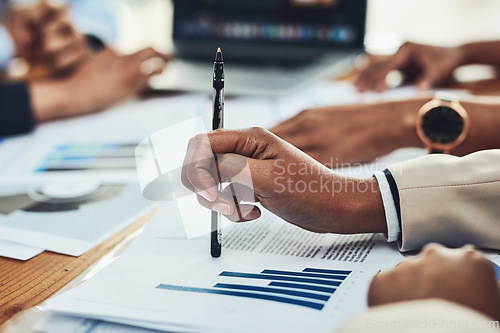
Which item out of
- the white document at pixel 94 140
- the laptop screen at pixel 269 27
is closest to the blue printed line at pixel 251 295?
the white document at pixel 94 140

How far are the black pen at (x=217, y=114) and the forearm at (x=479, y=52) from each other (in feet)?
2.98

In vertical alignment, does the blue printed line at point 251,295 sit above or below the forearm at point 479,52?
below

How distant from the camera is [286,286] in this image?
1.45 ft

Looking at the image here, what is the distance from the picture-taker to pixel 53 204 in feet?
2.09

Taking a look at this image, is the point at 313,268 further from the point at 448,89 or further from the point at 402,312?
the point at 448,89

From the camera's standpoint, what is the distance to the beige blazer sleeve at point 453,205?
50 cm

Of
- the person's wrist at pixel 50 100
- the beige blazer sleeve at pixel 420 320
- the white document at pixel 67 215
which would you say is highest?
the person's wrist at pixel 50 100

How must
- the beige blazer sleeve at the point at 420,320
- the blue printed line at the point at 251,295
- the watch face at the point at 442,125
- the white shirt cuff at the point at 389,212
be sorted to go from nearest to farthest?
the beige blazer sleeve at the point at 420,320
the blue printed line at the point at 251,295
the white shirt cuff at the point at 389,212
the watch face at the point at 442,125

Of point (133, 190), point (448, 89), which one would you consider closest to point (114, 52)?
point (133, 190)

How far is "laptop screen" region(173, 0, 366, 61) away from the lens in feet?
4.03

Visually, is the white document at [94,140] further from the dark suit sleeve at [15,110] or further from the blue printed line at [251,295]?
the blue printed line at [251,295]

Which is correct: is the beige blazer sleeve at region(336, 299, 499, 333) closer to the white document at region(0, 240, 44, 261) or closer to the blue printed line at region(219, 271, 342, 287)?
the blue printed line at region(219, 271, 342, 287)

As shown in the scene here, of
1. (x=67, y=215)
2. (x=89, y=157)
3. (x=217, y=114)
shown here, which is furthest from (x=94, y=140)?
(x=217, y=114)

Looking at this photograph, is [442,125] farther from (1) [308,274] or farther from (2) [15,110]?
(2) [15,110]
